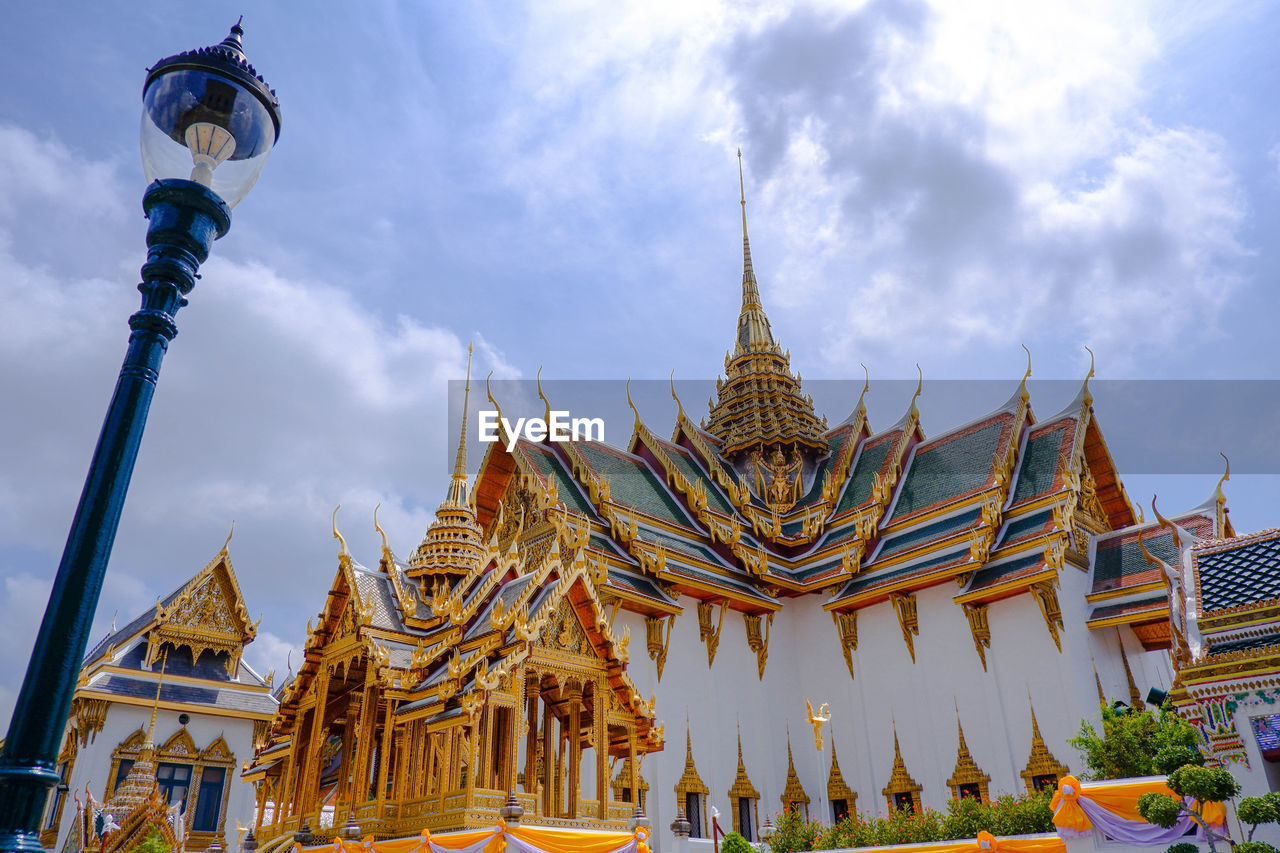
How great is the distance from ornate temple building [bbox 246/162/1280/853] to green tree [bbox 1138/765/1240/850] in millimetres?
501

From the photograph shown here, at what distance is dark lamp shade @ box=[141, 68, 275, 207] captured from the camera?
334 cm

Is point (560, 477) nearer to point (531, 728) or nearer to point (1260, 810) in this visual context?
point (531, 728)

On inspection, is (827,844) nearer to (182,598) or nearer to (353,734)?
(353,734)

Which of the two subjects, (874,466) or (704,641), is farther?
(874,466)

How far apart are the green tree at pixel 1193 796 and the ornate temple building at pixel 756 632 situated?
0.50m

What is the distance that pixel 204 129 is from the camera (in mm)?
3400

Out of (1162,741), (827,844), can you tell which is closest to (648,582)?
(827,844)

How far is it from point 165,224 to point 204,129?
0.40 meters

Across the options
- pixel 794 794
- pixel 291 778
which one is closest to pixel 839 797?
pixel 794 794

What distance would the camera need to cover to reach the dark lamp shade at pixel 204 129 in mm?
3338

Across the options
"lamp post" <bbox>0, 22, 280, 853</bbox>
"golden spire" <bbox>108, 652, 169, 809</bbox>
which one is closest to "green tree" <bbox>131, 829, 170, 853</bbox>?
"golden spire" <bbox>108, 652, 169, 809</bbox>

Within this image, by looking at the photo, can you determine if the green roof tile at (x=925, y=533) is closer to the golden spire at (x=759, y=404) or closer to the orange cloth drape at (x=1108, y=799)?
the golden spire at (x=759, y=404)

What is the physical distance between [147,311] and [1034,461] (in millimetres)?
19672

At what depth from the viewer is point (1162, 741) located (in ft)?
29.3
